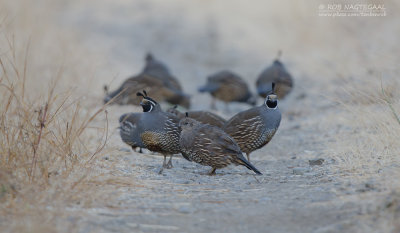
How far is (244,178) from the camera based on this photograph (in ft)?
17.4

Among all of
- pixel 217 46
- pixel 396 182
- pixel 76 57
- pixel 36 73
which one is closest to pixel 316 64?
pixel 217 46

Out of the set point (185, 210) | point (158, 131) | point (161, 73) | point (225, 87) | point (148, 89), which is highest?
point (161, 73)

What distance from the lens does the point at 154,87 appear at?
9148mm

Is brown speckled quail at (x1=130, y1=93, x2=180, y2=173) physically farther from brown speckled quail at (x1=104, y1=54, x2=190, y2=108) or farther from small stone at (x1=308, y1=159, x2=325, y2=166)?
brown speckled quail at (x1=104, y1=54, x2=190, y2=108)

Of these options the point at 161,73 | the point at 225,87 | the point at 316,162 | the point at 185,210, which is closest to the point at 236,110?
the point at 225,87

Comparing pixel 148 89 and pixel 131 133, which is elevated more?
pixel 148 89

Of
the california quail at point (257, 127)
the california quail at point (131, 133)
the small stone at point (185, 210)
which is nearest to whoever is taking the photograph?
the small stone at point (185, 210)

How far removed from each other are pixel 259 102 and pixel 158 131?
18.0 feet

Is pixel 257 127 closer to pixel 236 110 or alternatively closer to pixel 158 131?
pixel 158 131

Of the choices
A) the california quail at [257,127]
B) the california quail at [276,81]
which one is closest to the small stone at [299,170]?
the california quail at [257,127]

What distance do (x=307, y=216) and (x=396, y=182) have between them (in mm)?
658

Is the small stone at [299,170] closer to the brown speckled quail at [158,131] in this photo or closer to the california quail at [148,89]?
the brown speckled quail at [158,131]

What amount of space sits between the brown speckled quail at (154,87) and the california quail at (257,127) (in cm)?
286

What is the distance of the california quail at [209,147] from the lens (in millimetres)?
5363
